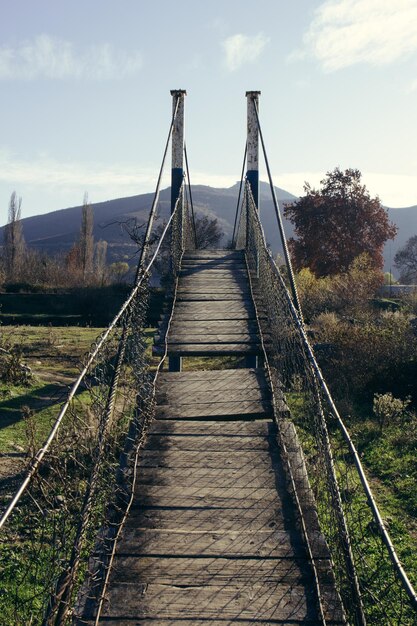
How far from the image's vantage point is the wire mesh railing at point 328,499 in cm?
329

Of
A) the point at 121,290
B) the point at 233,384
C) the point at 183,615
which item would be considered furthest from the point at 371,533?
the point at 121,290

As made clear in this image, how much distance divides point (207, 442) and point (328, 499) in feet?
4.06

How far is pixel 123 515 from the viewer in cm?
404

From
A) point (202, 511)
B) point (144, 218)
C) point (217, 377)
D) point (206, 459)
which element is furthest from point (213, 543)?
point (144, 218)

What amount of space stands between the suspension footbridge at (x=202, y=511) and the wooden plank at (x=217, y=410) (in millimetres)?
→ 17

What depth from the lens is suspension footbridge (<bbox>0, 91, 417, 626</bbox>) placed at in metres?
3.28

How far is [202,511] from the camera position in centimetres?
407

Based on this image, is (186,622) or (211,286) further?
(211,286)

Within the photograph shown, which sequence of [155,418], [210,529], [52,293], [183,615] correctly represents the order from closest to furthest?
1. [183,615]
2. [210,529]
3. [155,418]
4. [52,293]

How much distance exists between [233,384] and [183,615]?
9.48ft

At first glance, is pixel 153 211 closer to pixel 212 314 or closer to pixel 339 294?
pixel 212 314

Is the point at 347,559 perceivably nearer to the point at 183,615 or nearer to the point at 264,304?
the point at 183,615

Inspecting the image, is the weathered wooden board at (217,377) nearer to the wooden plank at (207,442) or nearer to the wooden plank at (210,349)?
the wooden plank at (210,349)

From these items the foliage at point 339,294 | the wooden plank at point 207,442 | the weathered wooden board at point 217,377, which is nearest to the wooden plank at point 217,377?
the weathered wooden board at point 217,377
